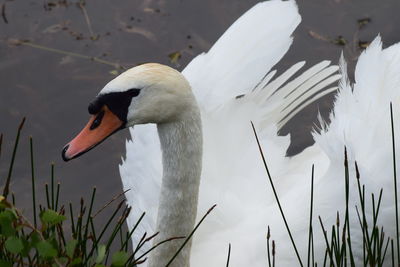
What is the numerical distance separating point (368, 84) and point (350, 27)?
8.13ft

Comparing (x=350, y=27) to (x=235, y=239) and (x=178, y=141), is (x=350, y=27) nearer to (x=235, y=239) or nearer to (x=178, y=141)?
(x=235, y=239)

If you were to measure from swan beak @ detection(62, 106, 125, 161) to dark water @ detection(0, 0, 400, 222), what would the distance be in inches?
100.0

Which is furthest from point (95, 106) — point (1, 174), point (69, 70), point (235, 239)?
point (69, 70)

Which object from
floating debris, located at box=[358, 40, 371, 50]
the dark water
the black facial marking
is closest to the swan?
the black facial marking

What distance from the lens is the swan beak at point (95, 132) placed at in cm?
360

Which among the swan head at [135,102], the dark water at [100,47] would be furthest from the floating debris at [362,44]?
the swan head at [135,102]

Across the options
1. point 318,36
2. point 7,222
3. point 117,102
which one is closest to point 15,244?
point 7,222

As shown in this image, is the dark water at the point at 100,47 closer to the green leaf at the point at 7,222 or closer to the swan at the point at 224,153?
the swan at the point at 224,153

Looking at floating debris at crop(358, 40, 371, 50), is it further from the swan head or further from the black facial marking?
the black facial marking

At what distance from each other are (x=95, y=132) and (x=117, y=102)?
17cm

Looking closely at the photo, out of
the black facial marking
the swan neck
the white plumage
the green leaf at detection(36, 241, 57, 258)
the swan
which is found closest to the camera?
the green leaf at detection(36, 241, 57, 258)

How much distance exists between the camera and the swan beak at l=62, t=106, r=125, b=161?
3596 mm

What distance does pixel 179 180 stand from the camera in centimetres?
384

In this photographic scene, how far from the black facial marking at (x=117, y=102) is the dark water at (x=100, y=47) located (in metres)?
2.60
